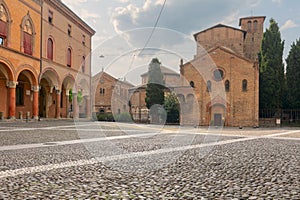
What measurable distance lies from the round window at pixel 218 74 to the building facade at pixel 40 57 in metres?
14.0

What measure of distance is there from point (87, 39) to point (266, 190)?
30.2 meters

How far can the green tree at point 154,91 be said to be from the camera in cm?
2790

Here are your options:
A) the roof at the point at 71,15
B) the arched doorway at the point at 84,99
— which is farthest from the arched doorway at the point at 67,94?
the roof at the point at 71,15

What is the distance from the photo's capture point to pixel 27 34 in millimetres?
20188

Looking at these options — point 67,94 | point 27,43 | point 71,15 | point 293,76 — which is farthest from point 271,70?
point 27,43

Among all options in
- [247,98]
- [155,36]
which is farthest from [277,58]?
[155,36]

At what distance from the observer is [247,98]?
79.6 feet

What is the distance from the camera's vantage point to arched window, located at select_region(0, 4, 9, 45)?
57.3 feet

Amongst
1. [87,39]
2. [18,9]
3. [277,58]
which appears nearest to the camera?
[18,9]

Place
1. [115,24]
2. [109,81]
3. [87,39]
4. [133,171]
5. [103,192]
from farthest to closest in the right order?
[109,81] < [87,39] < [115,24] < [133,171] < [103,192]

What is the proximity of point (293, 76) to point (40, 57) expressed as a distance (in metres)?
24.8

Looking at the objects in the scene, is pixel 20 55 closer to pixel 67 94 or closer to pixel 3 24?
pixel 3 24

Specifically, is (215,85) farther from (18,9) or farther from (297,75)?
(18,9)

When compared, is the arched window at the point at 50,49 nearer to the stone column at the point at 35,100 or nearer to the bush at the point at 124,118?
the stone column at the point at 35,100
